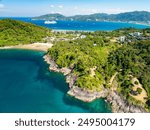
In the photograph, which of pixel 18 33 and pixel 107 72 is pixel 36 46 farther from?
pixel 107 72

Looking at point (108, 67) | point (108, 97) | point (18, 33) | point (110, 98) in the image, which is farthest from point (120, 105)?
point (18, 33)

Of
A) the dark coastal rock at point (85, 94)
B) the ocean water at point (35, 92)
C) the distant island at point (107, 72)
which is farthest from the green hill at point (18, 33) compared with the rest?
the dark coastal rock at point (85, 94)

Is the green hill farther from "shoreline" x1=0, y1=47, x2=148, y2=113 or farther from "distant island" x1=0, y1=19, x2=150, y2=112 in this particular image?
"shoreline" x1=0, y1=47, x2=148, y2=113

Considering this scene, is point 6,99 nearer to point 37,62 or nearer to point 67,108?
point 67,108

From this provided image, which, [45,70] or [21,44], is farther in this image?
[21,44]

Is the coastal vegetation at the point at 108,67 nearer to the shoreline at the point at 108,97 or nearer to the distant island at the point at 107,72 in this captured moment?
the distant island at the point at 107,72

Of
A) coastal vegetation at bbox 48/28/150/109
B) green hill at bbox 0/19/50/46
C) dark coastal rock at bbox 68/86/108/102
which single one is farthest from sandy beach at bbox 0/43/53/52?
dark coastal rock at bbox 68/86/108/102

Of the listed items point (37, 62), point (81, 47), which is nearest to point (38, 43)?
point (37, 62)
